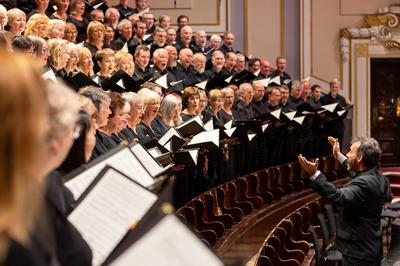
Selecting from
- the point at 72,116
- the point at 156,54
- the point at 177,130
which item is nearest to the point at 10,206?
the point at 72,116

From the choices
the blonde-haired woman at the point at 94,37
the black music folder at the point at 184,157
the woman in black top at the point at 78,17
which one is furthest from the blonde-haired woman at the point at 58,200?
the woman in black top at the point at 78,17

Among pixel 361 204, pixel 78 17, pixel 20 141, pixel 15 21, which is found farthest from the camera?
pixel 78 17

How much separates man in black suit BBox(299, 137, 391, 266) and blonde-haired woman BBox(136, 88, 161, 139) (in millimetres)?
1032

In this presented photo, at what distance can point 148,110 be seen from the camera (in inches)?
166

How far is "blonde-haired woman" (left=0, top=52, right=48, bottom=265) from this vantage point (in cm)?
84

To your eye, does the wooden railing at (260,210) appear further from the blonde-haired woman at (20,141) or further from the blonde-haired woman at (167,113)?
the blonde-haired woman at (20,141)

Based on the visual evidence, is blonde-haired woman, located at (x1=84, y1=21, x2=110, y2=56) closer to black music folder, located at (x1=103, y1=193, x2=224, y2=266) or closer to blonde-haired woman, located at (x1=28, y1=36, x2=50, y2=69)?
blonde-haired woman, located at (x1=28, y1=36, x2=50, y2=69)

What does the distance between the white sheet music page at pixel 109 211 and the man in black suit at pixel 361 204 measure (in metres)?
2.16

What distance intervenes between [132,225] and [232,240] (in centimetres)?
301

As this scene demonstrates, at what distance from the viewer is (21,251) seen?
0.93 metres

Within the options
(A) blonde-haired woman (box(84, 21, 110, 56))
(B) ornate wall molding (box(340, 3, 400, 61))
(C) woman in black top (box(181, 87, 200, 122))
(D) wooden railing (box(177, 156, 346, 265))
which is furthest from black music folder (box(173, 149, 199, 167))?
(B) ornate wall molding (box(340, 3, 400, 61))

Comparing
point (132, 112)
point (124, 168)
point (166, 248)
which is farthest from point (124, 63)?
point (166, 248)

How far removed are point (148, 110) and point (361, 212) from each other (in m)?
1.38

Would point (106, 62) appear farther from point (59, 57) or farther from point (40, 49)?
point (40, 49)
